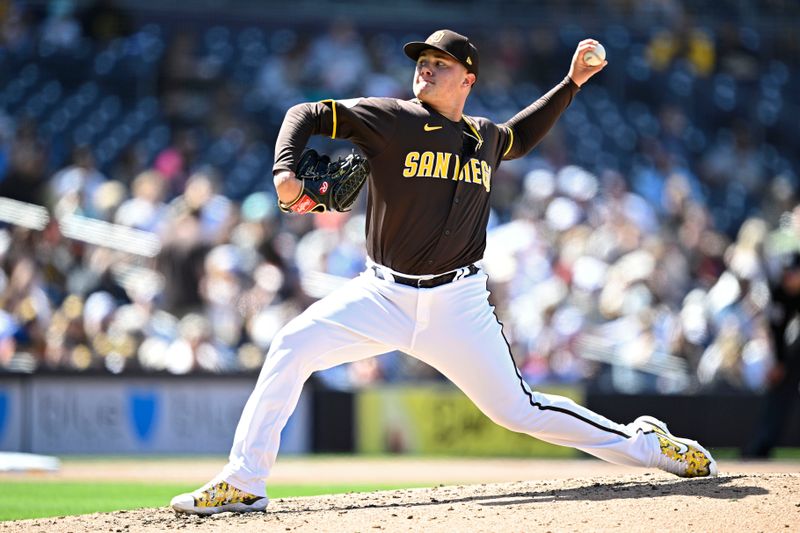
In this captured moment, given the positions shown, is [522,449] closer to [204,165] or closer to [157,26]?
[204,165]

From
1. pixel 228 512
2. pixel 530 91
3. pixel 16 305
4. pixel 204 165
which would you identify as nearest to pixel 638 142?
pixel 530 91

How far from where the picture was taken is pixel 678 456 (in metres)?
5.80

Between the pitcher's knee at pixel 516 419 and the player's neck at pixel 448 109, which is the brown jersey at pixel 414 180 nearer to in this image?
the player's neck at pixel 448 109

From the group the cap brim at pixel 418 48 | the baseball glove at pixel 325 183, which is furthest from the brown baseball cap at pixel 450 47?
the baseball glove at pixel 325 183

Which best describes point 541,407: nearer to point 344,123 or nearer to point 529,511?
point 529,511

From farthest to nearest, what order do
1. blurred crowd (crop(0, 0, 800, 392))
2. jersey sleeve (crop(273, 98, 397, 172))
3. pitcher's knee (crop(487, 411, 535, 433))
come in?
1. blurred crowd (crop(0, 0, 800, 392))
2. pitcher's knee (crop(487, 411, 535, 433))
3. jersey sleeve (crop(273, 98, 397, 172))

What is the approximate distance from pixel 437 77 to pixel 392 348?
1.16 m

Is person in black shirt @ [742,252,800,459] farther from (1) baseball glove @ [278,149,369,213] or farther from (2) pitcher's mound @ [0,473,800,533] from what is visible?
(1) baseball glove @ [278,149,369,213]

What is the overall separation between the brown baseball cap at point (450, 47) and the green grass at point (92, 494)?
3.08 meters

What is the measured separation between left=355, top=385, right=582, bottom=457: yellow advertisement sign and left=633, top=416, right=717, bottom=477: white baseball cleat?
229 inches

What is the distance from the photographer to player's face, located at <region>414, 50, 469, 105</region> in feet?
17.6

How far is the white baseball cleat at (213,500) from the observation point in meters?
5.14

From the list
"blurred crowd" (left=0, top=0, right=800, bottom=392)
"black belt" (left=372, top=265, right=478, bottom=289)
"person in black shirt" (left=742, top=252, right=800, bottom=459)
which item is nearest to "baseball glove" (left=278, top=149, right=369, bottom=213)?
"black belt" (left=372, top=265, right=478, bottom=289)

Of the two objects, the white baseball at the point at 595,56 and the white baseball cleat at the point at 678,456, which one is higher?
the white baseball at the point at 595,56
